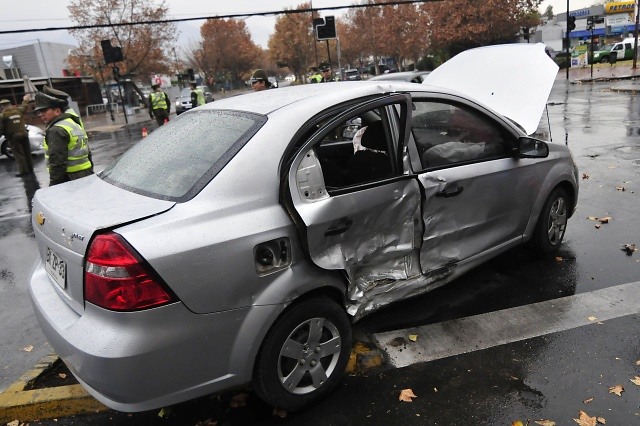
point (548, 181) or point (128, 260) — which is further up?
point (128, 260)

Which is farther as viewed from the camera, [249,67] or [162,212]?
[249,67]

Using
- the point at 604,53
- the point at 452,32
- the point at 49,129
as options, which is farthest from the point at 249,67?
the point at 49,129

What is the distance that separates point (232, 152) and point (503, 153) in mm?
2363

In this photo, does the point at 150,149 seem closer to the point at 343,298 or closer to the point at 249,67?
the point at 343,298

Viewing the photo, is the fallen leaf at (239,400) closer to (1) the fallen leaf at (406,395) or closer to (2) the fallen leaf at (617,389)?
(1) the fallen leaf at (406,395)

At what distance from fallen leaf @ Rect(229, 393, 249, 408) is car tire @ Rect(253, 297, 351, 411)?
33 centimetres

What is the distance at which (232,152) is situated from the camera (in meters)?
2.76

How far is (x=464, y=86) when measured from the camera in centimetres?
534

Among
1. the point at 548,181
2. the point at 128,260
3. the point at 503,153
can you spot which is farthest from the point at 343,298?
the point at 548,181

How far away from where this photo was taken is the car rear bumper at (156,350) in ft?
7.55

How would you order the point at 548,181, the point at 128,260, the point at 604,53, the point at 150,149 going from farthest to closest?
the point at 604,53
the point at 548,181
the point at 150,149
the point at 128,260

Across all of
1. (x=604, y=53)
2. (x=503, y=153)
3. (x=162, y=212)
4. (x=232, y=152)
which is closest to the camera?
(x=162, y=212)

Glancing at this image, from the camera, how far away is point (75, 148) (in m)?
5.55

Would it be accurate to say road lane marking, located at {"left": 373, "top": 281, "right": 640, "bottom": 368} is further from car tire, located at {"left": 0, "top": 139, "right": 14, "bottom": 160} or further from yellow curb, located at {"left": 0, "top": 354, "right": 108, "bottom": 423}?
car tire, located at {"left": 0, "top": 139, "right": 14, "bottom": 160}
